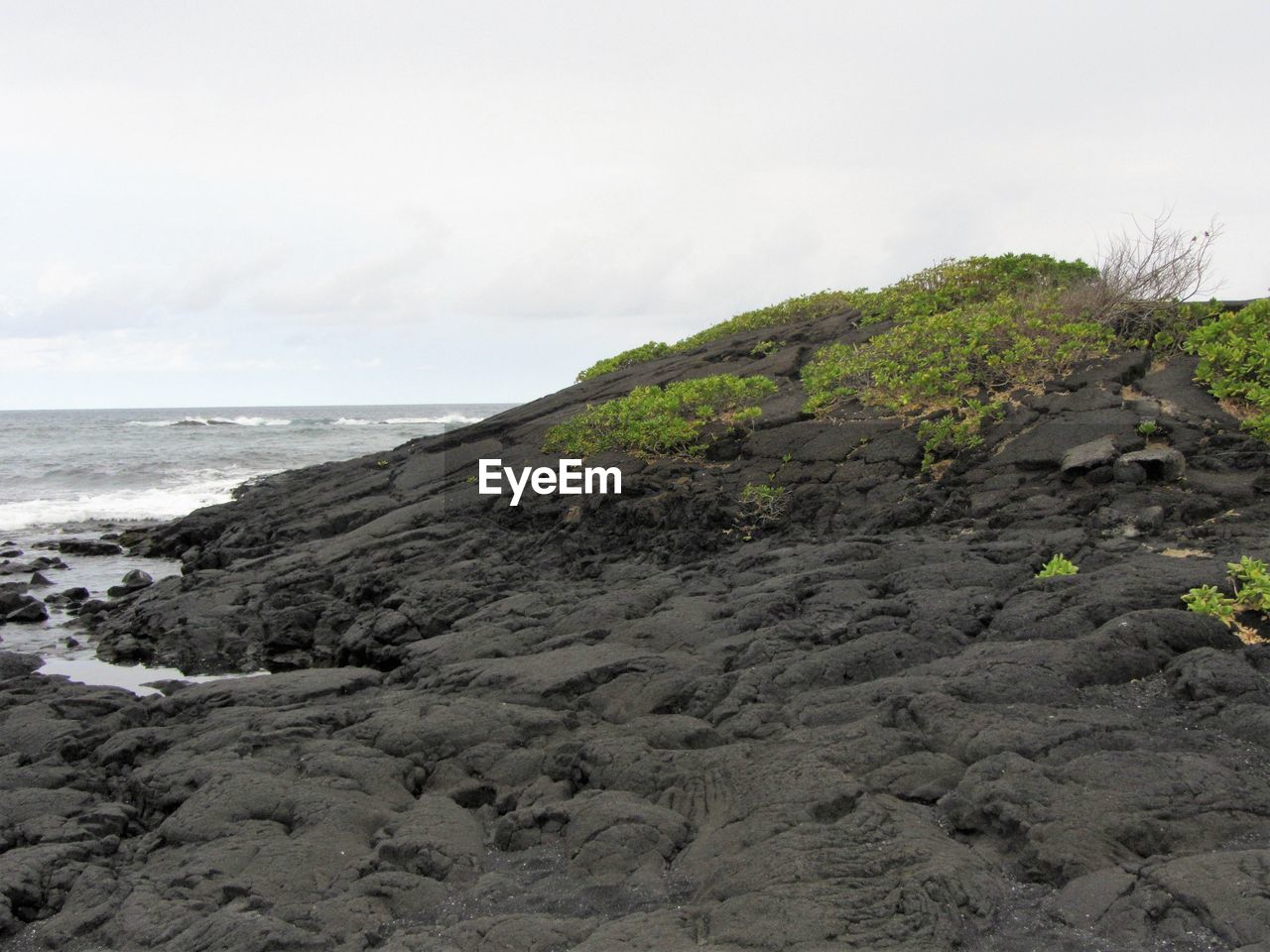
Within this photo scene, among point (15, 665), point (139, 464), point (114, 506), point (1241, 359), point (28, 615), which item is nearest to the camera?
point (15, 665)

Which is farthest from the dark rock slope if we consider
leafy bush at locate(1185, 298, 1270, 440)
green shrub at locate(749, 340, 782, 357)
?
green shrub at locate(749, 340, 782, 357)

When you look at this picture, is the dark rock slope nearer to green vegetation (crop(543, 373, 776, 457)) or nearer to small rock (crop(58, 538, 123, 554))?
green vegetation (crop(543, 373, 776, 457))

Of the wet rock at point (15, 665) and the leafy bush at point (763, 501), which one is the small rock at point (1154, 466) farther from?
the wet rock at point (15, 665)

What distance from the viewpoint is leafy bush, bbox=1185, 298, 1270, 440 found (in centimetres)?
1041

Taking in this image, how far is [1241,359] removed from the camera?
11.1 m

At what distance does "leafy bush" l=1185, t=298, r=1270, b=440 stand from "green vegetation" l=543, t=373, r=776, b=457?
604cm

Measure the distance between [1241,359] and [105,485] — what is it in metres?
33.8

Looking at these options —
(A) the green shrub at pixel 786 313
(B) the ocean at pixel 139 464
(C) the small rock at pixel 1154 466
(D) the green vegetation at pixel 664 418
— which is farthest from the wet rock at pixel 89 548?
(C) the small rock at pixel 1154 466

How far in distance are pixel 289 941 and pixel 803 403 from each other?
36.5ft

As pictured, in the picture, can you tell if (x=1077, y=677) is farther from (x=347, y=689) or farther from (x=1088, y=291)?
(x=1088, y=291)

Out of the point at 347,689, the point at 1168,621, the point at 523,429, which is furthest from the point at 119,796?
the point at 523,429

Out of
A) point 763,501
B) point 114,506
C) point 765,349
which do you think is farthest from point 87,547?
point 763,501

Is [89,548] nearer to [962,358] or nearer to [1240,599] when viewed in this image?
[962,358]

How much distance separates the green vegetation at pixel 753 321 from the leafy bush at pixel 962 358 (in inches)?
266
